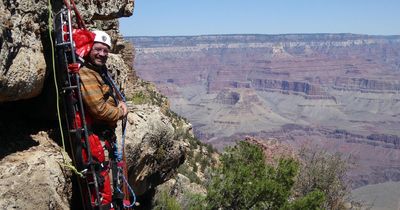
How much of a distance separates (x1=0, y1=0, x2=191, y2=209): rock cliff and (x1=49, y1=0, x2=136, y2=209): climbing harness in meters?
0.23

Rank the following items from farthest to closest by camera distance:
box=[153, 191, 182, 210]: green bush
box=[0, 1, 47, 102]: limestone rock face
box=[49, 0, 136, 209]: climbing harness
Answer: box=[153, 191, 182, 210]: green bush < box=[49, 0, 136, 209]: climbing harness < box=[0, 1, 47, 102]: limestone rock face

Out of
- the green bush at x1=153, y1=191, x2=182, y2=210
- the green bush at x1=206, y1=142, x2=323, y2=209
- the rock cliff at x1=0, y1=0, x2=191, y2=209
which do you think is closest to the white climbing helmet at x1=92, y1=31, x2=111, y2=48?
the rock cliff at x1=0, y1=0, x2=191, y2=209

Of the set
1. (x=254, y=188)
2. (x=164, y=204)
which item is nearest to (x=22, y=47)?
(x=164, y=204)

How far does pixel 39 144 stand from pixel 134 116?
2.11 meters

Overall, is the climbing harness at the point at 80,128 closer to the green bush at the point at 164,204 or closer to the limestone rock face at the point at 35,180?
the limestone rock face at the point at 35,180

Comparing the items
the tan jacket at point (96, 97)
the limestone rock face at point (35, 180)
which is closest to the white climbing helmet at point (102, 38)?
the tan jacket at point (96, 97)

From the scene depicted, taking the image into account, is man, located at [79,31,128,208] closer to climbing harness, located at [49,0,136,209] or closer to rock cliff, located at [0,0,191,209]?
climbing harness, located at [49,0,136,209]

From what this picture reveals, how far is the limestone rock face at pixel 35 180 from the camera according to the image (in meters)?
5.83

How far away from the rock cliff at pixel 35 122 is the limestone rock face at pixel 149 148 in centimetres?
2

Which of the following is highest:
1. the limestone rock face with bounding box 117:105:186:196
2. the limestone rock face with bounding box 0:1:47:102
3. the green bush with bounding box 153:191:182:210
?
the limestone rock face with bounding box 0:1:47:102

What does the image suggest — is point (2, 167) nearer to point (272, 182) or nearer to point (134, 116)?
point (134, 116)

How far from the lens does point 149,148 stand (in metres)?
8.74

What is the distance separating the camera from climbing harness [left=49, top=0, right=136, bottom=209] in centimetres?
618

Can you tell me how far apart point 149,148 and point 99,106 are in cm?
257
